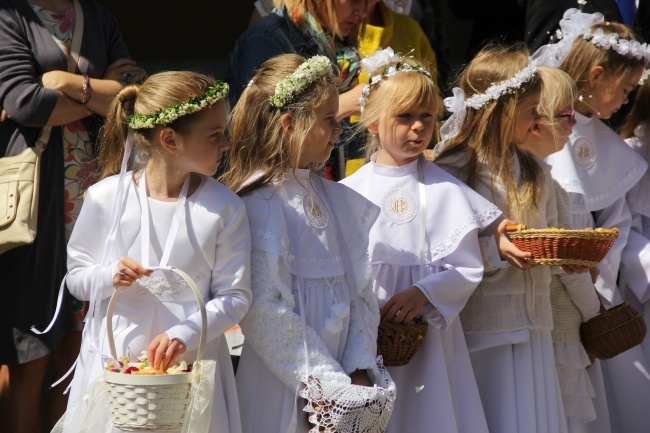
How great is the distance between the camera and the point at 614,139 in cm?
607

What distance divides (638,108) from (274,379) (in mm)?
3207

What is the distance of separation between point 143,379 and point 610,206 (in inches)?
131

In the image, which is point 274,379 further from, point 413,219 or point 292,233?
point 413,219

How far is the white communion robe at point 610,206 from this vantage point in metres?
5.86

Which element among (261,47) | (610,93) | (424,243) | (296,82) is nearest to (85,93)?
(261,47)

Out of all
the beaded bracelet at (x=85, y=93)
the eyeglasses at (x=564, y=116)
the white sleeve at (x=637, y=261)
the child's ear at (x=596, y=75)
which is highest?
the beaded bracelet at (x=85, y=93)

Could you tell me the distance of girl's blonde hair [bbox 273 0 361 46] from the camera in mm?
5426

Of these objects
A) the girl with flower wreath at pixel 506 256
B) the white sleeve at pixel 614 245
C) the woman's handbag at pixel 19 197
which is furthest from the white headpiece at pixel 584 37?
the woman's handbag at pixel 19 197

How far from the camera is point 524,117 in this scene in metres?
5.21

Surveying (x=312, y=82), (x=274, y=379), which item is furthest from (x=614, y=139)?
(x=274, y=379)

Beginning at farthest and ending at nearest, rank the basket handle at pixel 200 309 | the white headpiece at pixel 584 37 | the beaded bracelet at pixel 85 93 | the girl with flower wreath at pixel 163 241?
1. the white headpiece at pixel 584 37
2. the beaded bracelet at pixel 85 93
3. the girl with flower wreath at pixel 163 241
4. the basket handle at pixel 200 309

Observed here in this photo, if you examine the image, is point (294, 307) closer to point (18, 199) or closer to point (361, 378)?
point (361, 378)

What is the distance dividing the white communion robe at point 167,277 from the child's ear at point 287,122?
441 millimetres

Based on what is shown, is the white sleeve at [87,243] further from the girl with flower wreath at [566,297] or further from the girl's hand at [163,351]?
the girl with flower wreath at [566,297]
